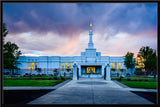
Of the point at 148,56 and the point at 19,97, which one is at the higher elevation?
the point at 148,56

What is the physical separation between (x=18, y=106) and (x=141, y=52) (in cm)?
5920

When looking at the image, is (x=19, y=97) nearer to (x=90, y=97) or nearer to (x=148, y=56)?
(x=90, y=97)

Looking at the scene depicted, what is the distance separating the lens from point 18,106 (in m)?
7.30

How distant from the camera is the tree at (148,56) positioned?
5386 cm

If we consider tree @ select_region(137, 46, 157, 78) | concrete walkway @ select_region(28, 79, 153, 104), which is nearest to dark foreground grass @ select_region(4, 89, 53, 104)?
concrete walkway @ select_region(28, 79, 153, 104)

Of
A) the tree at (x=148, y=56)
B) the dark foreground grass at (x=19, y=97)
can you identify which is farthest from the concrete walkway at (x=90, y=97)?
the tree at (x=148, y=56)

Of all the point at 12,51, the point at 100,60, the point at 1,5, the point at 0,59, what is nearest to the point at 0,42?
the point at 0,59

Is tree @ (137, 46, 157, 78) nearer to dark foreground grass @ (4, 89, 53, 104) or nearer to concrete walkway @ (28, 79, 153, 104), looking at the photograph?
concrete walkway @ (28, 79, 153, 104)

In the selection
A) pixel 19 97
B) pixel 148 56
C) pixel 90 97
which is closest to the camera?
pixel 90 97

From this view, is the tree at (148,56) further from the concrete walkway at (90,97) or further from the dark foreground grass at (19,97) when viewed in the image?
the dark foreground grass at (19,97)

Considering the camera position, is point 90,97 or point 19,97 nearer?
point 90,97

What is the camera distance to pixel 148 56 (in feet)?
187

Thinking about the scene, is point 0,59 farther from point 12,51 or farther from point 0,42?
point 12,51

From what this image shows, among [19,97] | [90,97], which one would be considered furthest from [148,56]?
[19,97]
